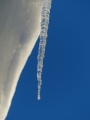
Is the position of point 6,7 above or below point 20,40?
above

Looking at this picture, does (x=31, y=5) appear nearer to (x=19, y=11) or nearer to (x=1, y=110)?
(x=19, y=11)

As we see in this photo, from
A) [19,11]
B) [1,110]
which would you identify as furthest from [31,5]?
[1,110]

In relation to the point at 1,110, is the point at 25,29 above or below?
above

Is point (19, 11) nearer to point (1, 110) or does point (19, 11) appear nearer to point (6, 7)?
point (6, 7)

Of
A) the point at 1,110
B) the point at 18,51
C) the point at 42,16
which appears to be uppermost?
the point at 42,16

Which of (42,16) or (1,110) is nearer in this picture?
(42,16)

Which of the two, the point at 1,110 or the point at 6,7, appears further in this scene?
the point at 1,110

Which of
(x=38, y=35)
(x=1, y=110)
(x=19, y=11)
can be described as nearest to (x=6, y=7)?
(x=19, y=11)

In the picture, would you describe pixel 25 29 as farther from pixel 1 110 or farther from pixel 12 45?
Result: pixel 1 110
